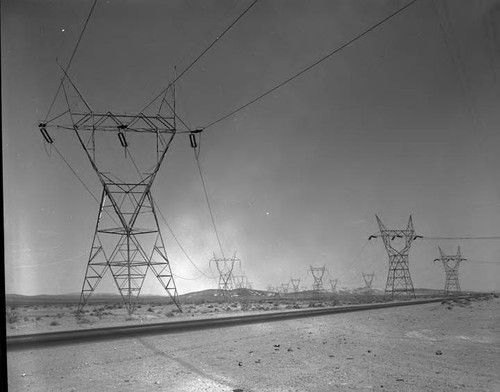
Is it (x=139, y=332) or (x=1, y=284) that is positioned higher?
(x=1, y=284)

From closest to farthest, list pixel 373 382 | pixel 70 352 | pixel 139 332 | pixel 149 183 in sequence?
pixel 373 382, pixel 70 352, pixel 139 332, pixel 149 183

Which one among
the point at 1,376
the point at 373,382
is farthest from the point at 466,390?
the point at 1,376

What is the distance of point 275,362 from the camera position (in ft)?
30.0

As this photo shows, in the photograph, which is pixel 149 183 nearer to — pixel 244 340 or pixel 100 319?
pixel 100 319

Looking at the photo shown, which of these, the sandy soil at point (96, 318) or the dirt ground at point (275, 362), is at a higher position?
the sandy soil at point (96, 318)

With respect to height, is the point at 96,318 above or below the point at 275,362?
above

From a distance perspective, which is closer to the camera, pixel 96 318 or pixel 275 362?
pixel 275 362

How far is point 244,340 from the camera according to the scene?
11953 mm

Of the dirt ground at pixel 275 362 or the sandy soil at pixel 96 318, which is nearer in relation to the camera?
the dirt ground at pixel 275 362

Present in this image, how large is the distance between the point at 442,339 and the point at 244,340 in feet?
15.8

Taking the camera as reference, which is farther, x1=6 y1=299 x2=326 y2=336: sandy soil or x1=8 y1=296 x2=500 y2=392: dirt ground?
x1=6 y1=299 x2=326 y2=336: sandy soil

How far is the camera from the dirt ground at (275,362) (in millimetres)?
7465

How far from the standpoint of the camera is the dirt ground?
746 cm

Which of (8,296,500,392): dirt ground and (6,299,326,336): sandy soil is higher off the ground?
(6,299,326,336): sandy soil
